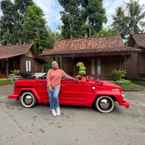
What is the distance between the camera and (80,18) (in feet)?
115

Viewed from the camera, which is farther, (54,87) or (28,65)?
(28,65)

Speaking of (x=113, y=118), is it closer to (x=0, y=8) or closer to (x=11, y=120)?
(x=11, y=120)

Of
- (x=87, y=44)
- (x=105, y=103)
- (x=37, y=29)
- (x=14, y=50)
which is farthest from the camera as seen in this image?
(x=37, y=29)

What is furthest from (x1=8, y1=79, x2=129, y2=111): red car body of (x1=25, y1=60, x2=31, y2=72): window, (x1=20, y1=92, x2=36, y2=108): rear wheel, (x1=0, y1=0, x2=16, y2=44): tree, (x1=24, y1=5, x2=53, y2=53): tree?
(x1=0, y1=0, x2=16, y2=44): tree

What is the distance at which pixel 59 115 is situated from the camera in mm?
6996

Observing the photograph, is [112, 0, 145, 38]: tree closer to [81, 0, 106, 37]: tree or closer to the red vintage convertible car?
[81, 0, 106, 37]: tree

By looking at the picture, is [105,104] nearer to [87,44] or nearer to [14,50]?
[87,44]

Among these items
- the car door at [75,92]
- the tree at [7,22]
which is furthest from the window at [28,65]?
the car door at [75,92]

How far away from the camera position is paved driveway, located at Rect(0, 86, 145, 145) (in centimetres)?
486

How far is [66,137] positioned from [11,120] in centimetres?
215

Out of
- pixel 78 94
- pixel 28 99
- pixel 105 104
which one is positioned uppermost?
pixel 78 94

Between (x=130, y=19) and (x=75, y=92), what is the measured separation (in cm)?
3620

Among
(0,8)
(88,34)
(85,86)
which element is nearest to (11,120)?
(85,86)

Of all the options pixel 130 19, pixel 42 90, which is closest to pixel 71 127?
pixel 42 90
